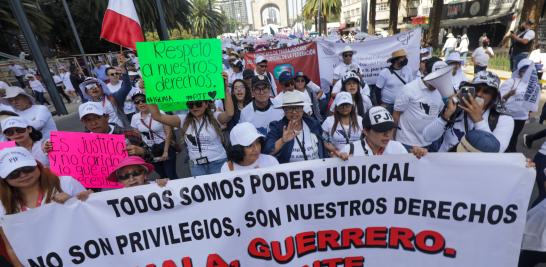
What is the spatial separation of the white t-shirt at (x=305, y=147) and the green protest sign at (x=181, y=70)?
83 cm

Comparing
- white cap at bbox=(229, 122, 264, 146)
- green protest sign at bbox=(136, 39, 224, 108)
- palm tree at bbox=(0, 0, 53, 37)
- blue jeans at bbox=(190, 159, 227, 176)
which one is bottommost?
blue jeans at bbox=(190, 159, 227, 176)

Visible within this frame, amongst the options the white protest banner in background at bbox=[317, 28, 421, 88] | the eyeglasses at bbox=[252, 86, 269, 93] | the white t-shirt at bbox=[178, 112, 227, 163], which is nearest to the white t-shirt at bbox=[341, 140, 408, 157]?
the white t-shirt at bbox=[178, 112, 227, 163]

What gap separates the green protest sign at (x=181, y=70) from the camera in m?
2.78

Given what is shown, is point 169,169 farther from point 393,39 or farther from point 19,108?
point 393,39

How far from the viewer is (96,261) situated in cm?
215

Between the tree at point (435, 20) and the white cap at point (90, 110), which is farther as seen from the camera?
the tree at point (435, 20)

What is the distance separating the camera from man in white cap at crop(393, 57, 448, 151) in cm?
356

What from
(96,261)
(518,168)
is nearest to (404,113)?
(518,168)

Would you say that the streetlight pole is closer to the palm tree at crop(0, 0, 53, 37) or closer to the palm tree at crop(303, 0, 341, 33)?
the palm tree at crop(0, 0, 53, 37)

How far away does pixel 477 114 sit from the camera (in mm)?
2371

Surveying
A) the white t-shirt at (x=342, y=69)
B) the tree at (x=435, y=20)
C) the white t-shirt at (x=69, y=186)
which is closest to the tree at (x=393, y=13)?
the tree at (x=435, y=20)

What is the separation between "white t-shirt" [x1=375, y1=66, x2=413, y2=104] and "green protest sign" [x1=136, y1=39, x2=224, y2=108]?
3.22m

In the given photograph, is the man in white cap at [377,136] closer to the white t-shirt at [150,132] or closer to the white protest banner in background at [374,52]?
the white t-shirt at [150,132]

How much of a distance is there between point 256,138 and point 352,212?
93 cm
